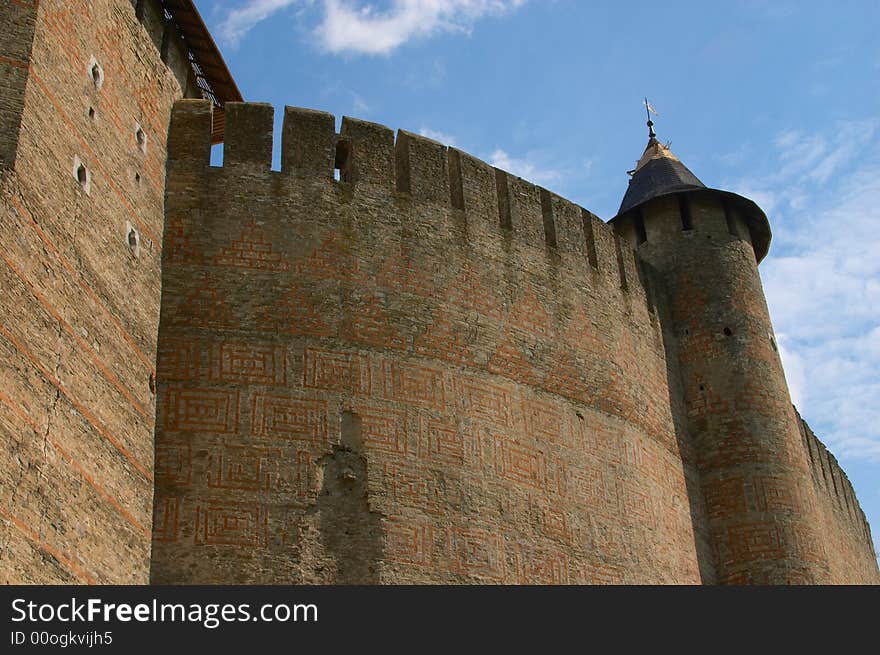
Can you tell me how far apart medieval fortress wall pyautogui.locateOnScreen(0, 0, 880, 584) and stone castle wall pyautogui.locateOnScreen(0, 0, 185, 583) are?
0.08 feet

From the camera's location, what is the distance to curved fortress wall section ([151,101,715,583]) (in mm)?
9648

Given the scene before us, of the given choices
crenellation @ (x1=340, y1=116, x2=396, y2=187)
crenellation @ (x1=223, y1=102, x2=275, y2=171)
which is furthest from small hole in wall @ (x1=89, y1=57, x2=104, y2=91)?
crenellation @ (x1=340, y1=116, x2=396, y2=187)

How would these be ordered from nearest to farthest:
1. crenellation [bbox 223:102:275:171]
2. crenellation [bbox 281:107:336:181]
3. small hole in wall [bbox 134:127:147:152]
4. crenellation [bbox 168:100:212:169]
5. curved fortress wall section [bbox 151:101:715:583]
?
curved fortress wall section [bbox 151:101:715:583]
small hole in wall [bbox 134:127:147:152]
crenellation [bbox 168:100:212:169]
crenellation [bbox 223:102:275:171]
crenellation [bbox 281:107:336:181]

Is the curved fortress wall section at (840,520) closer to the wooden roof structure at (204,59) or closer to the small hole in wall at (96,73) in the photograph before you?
the wooden roof structure at (204,59)

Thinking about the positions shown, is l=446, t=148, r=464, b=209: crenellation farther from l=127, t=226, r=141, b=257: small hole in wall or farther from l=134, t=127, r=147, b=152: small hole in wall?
l=127, t=226, r=141, b=257: small hole in wall

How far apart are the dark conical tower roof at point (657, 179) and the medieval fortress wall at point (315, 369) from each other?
1857mm

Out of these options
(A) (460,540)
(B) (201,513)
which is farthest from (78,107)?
(A) (460,540)

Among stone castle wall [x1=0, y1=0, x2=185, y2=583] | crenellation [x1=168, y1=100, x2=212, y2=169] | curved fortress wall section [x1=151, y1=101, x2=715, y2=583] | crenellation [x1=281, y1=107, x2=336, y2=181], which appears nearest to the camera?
stone castle wall [x1=0, y1=0, x2=185, y2=583]

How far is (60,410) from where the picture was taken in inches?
323

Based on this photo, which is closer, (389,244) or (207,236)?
(207,236)

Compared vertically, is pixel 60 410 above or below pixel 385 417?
below

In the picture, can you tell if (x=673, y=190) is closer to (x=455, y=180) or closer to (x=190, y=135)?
(x=455, y=180)

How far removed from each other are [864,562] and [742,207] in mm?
6450

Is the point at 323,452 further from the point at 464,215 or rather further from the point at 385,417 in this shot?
the point at 464,215
